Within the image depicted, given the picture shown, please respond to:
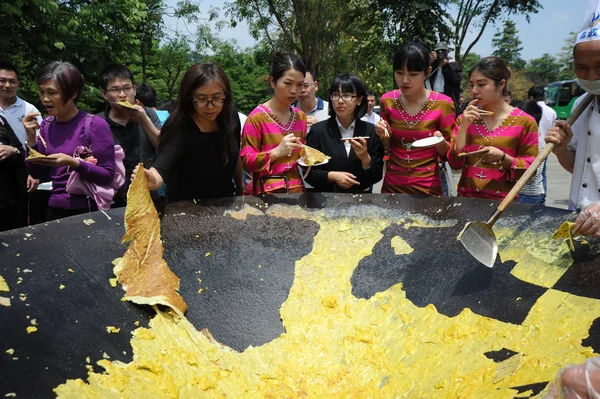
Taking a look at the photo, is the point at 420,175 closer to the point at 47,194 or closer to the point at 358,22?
the point at 47,194

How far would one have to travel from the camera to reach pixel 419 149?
2719mm

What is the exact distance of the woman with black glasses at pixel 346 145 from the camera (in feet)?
9.07

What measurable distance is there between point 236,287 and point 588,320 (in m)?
1.31

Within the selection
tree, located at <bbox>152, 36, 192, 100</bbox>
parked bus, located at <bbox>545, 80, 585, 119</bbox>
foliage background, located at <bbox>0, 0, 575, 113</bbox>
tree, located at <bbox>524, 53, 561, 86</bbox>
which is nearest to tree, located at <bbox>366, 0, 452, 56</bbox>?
foliage background, located at <bbox>0, 0, 575, 113</bbox>

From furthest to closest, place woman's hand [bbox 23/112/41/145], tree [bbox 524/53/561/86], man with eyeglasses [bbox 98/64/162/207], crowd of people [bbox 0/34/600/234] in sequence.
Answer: tree [bbox 524/53/561/86] → man with eyeglasses [bbox 98/64/162/207] → woman's hand [bbox 23/112/41/145] → crowd of people [bbox 0/34/600/234]

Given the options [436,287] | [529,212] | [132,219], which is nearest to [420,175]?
[529,212]

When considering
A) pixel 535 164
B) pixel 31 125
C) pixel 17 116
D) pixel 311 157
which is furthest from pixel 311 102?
pixel 535 164

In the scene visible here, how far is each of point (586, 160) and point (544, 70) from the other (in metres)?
60.7

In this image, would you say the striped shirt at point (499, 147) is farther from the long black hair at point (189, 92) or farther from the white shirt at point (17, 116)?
the white shirt at point (17, 116)

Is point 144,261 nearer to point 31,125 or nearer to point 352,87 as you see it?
point 31,125

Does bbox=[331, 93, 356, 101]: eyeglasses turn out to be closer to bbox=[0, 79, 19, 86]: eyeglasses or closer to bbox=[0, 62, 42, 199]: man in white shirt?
bbox=[0, 62, 42, 199]: man in white shirt

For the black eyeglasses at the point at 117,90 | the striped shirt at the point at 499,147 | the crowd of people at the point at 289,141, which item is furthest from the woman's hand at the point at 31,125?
the striped shirt at the point at 499,147

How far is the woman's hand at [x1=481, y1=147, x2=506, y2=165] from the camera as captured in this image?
2385mm

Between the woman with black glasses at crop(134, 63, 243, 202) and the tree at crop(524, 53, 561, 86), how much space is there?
53324 millimetres
